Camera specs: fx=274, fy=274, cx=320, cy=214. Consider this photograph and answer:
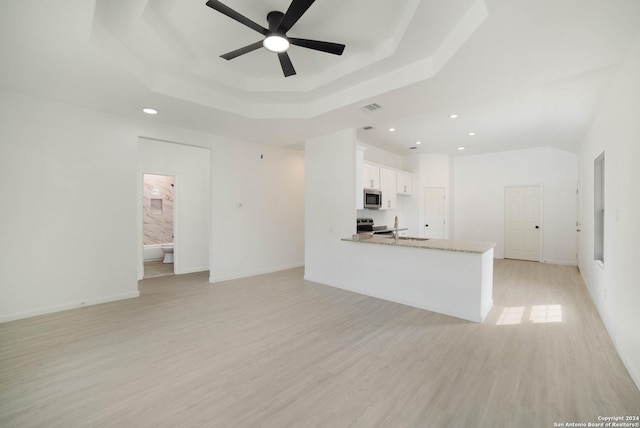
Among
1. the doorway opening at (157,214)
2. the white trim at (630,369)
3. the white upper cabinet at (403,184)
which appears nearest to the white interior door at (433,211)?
the white upper cabinet at (403,184)

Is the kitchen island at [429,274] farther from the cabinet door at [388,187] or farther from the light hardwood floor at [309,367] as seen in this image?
the cabinet door at [388,187]

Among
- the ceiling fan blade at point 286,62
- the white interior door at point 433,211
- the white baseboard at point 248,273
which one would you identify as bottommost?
the white baseboard at point 248,273

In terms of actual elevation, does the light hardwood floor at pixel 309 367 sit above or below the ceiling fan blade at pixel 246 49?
below

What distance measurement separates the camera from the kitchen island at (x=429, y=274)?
3.38 m

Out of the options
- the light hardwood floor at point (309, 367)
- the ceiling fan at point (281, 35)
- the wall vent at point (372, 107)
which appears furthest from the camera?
the wall vent at point (372, 107)

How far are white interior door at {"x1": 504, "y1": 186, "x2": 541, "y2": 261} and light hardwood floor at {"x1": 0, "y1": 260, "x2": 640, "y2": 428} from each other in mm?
3544

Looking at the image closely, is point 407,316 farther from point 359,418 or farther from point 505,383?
point 359,418

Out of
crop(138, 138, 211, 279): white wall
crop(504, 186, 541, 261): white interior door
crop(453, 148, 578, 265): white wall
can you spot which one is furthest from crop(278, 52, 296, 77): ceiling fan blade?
crop(504, 186, 541, 261): white interior door

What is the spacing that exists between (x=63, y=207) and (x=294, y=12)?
405cm

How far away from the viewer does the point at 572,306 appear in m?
3.84

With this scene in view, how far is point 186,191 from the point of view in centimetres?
638

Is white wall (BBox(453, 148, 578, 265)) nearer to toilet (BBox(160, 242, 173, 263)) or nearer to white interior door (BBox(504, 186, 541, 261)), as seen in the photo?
white interior door (BBox(504, 186, 541, 261))

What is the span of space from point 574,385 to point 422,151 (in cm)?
616

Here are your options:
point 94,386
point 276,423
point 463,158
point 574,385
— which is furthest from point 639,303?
point 463,158
